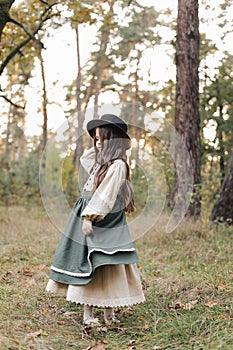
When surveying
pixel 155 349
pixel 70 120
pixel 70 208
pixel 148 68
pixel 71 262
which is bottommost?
pixel 155 349

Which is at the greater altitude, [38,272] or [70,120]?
[70,120]

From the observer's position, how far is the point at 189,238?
8.04 metres

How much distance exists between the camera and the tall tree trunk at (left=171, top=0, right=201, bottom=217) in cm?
993

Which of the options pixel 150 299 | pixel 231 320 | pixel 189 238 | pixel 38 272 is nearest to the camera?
pixel 231 320

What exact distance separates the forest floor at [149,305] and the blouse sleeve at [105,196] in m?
0.87

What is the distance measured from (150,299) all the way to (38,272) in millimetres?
1633

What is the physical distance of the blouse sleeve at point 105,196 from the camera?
4172mm

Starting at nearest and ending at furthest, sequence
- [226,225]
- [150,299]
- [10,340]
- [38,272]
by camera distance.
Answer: [10,340] → [150,299] → [38,272] → [226,225]

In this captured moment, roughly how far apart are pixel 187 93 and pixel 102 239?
6.27 meters

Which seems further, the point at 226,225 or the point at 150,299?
the point at 226,225

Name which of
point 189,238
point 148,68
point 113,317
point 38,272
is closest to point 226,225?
point 189,238

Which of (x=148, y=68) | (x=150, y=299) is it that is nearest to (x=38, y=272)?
(x=150, y=299)

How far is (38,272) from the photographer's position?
623 centimetres

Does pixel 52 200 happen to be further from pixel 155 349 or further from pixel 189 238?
pixel 189 238
